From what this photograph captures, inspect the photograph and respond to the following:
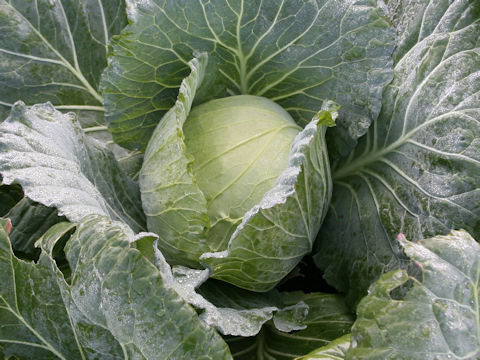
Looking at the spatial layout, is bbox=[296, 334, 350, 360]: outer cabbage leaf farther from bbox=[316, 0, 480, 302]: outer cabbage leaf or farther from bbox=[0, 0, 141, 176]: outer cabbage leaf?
bbox=[0, 0, 141, 176]: outer cabbage leaf

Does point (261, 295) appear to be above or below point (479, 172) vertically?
below

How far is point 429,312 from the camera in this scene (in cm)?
89

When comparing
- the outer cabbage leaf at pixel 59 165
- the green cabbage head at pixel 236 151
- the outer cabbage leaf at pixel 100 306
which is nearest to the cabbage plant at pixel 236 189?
the green cabbage head at pixel 236 151

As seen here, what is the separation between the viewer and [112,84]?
4.82 ft

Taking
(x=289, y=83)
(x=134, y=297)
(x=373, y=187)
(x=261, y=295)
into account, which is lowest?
(x=261, y=295)

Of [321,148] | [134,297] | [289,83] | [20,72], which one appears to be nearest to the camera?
[134,297]

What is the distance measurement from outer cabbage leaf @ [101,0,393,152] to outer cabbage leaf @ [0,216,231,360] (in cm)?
60

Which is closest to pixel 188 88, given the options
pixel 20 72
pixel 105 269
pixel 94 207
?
pixel 94 207

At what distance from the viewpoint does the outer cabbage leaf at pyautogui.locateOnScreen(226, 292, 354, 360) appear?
1.39 meters

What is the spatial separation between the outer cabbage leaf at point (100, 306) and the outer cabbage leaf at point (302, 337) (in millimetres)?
494

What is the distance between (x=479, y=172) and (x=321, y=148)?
0.37 meters

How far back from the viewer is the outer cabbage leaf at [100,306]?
90 centimetres

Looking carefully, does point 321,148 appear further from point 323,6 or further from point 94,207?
point 94,207

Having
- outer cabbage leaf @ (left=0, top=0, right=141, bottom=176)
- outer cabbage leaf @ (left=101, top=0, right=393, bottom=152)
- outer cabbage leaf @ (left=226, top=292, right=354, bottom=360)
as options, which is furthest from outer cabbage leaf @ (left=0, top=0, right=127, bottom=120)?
outer cabbage leaf @ (left=226, top=292, right=354, bottom=360)
